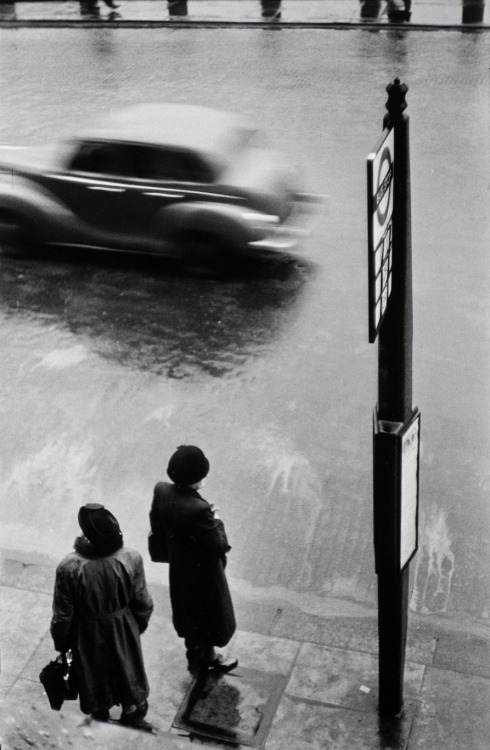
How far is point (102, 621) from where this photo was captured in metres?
5.30

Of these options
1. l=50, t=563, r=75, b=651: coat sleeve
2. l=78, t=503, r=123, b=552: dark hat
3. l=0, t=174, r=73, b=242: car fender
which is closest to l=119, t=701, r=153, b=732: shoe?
l=50, t=563, r=75, b=651: coat sleeve

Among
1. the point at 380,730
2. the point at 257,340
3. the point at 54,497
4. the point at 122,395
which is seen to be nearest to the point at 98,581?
the point at 380,730

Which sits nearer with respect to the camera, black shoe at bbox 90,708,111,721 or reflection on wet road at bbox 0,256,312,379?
black shoe at bbox 90,708,111,721

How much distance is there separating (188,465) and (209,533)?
0.40 m

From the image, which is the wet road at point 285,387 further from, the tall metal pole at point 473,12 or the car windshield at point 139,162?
the tall metal pole at point 473,12

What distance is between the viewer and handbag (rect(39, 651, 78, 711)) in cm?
543

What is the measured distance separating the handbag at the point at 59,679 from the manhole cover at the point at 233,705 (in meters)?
0.67

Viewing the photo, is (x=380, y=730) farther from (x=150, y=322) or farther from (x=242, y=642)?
(x=150, y=322)

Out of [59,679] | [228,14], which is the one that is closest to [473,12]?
[228,14]

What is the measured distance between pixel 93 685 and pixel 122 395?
13.3 ft

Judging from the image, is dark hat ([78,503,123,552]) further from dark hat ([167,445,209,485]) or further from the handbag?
the handbag

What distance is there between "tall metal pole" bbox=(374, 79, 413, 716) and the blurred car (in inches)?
242

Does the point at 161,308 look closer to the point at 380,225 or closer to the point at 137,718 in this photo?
the point at 137,718

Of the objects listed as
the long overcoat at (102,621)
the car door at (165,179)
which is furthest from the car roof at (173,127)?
the long overcoat at (102,621)
